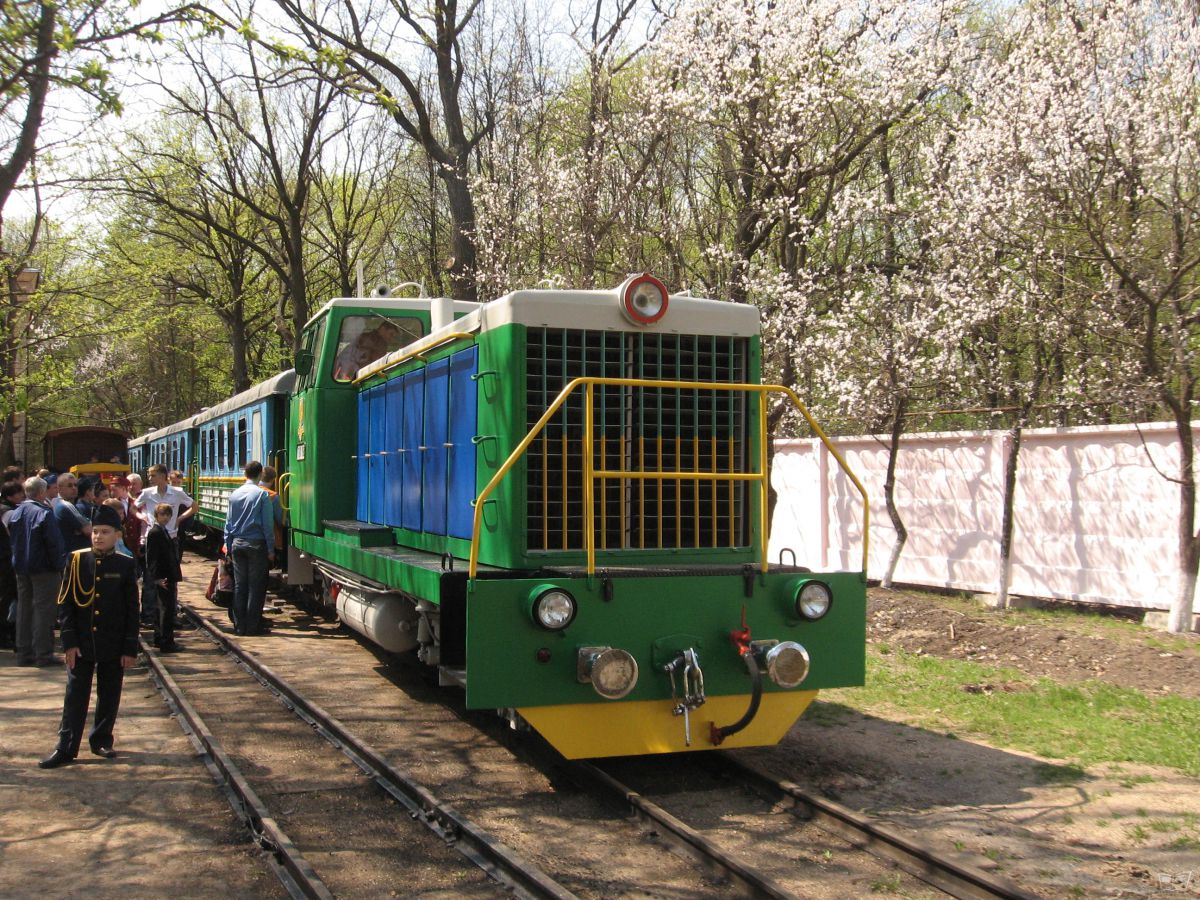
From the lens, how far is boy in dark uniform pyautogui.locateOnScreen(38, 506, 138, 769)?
6.05 metres

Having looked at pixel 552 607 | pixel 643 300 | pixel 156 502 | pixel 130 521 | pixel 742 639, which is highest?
pixel 643 300

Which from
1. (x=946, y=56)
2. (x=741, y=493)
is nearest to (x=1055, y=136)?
(x=946, y=56)

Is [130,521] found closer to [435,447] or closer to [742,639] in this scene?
[435,447]

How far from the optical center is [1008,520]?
11352 millimetres

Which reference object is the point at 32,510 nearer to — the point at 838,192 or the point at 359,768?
the point at 359,768

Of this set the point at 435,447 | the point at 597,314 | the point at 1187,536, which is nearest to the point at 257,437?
the point at 435,447

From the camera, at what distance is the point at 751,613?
5707 mm

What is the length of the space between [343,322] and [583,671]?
5.27 metres

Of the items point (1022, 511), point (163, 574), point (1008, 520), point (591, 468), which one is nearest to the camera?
point (591, 468)

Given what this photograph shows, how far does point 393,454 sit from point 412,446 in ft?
1.80

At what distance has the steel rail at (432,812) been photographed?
166 inches

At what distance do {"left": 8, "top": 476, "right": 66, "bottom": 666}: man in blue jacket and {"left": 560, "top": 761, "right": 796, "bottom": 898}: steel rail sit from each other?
5420 millimetres

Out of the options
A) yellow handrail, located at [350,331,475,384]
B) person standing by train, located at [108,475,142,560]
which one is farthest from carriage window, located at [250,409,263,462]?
yellow handrail, located at [350,331,475,384]

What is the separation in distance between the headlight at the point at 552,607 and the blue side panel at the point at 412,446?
254cm
